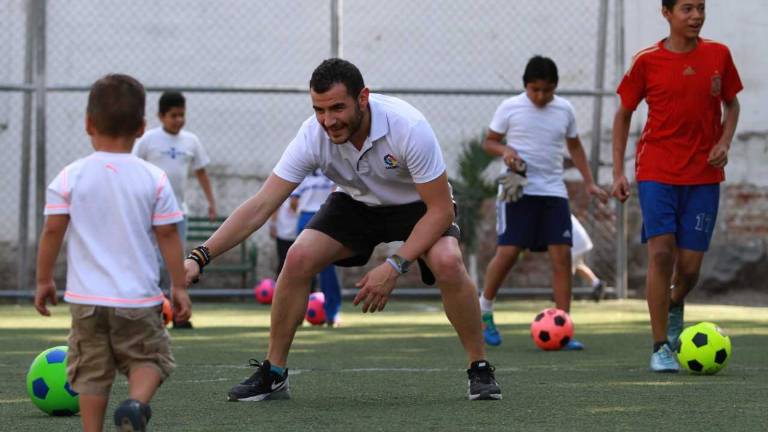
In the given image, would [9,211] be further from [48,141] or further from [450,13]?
[450,13]

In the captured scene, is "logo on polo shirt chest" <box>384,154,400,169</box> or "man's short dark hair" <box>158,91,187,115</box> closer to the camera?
"logo on polo shirt chest" <box>384,154,400,169</box>

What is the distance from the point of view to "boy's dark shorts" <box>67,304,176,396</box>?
4418 mm

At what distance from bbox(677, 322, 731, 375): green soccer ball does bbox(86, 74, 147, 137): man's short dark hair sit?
357cm

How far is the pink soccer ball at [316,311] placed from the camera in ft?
37.4

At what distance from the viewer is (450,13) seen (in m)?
16.4

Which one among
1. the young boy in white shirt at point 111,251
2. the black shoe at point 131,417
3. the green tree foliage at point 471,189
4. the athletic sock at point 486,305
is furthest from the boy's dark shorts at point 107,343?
the green tree foliage at point 471,189

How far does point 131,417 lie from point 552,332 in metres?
5.00

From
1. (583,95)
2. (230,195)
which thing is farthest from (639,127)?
(230,195)

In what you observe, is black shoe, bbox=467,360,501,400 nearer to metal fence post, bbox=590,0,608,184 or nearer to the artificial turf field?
the artificial turf field

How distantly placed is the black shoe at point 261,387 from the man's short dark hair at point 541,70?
4.20 m

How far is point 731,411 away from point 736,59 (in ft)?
37.0

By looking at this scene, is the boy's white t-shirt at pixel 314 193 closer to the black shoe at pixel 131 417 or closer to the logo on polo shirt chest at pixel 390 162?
the logo on polo shirt chest at pixel 390 162

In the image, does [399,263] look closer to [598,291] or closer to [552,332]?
[552,332]

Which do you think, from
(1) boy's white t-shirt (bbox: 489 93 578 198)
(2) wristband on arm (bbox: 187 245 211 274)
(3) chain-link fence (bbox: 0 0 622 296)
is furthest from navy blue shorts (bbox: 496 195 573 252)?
(3) chain-link fence (bbox: 0 0 622 296)
